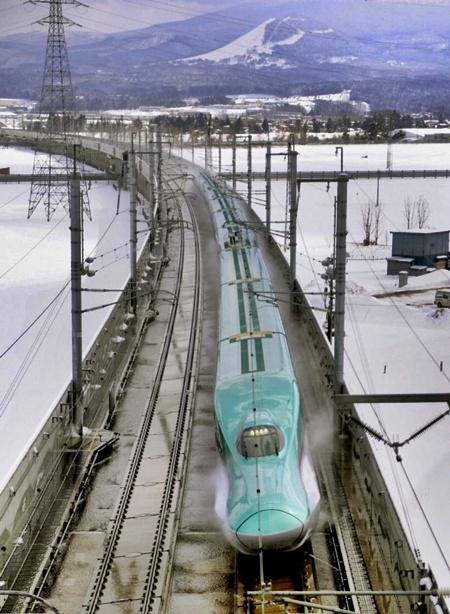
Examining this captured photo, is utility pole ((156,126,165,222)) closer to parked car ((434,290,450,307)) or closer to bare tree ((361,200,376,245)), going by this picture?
bare tree ((361,200,376,245))

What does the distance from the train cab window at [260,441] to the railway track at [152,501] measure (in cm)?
83

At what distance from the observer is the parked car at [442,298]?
19.2 m

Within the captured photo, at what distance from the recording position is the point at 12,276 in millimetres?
21844

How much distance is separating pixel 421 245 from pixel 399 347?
8.35 meters

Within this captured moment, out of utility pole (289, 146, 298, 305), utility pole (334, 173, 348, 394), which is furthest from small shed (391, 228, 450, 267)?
utility pole (334, 173, 348, 394)

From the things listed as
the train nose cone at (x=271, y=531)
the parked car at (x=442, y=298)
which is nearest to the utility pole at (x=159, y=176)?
the parked car at (x=442, y=298)

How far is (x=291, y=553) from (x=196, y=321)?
27.2ft

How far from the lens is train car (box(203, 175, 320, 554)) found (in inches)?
230

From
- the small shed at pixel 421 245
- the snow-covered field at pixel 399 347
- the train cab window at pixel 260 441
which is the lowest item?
the snow-covered field at pixel 399 347

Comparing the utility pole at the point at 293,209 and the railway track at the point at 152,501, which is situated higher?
the utility pole at the point at 293,209

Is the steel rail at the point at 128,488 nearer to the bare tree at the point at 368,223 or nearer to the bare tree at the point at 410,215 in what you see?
the bare tree at the point at 368,223

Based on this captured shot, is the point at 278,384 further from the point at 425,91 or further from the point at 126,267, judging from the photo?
the point at 425,91

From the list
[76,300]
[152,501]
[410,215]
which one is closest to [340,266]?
[76,300]

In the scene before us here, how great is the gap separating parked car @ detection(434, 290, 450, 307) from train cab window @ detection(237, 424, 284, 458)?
1326 centimetres
